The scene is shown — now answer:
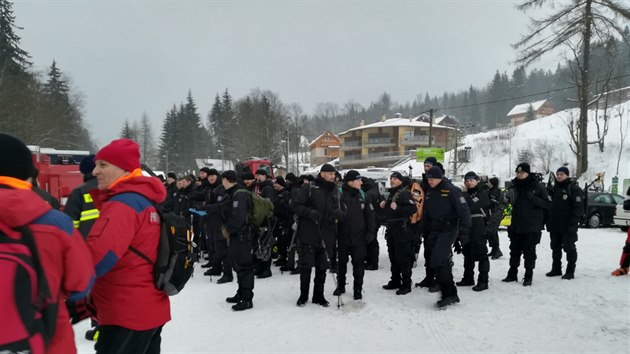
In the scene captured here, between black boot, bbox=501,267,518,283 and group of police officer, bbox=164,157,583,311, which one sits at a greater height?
group of police officer, bbox=164,157,583,311

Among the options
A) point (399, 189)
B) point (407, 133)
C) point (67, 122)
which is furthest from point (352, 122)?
point (399, 189)

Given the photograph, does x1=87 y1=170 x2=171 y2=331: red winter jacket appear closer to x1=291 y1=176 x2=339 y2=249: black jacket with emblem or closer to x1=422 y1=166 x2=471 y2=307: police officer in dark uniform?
x1=291 y1=176 x2=339 y2=249: black jacket with emblem

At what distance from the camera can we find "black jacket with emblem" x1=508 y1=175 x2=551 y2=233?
664 cm

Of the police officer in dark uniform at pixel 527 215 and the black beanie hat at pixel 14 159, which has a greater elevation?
the black beanie hat at pixel 14 159

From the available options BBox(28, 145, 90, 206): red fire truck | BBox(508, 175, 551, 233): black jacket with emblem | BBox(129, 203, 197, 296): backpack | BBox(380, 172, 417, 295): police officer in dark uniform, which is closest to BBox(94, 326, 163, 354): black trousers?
BBox(129, 203, 197, 296): backpack

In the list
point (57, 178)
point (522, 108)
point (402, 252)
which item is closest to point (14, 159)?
point (402, 252)

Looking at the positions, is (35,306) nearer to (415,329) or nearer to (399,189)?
(415,329)

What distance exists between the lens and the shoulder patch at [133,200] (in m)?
2.40

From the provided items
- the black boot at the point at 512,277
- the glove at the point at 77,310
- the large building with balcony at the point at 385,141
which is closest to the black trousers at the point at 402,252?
the black boot at the point at 512,277

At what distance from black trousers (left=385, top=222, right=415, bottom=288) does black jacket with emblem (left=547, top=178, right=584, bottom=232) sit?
2.77 meters

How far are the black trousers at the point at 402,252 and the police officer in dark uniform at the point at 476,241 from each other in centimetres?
101

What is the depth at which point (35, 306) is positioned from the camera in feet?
5.40

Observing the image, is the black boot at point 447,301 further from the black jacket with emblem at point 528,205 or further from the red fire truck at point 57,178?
the red fire truck at point 57,178

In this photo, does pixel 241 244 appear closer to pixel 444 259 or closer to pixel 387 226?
pixel 387 226
